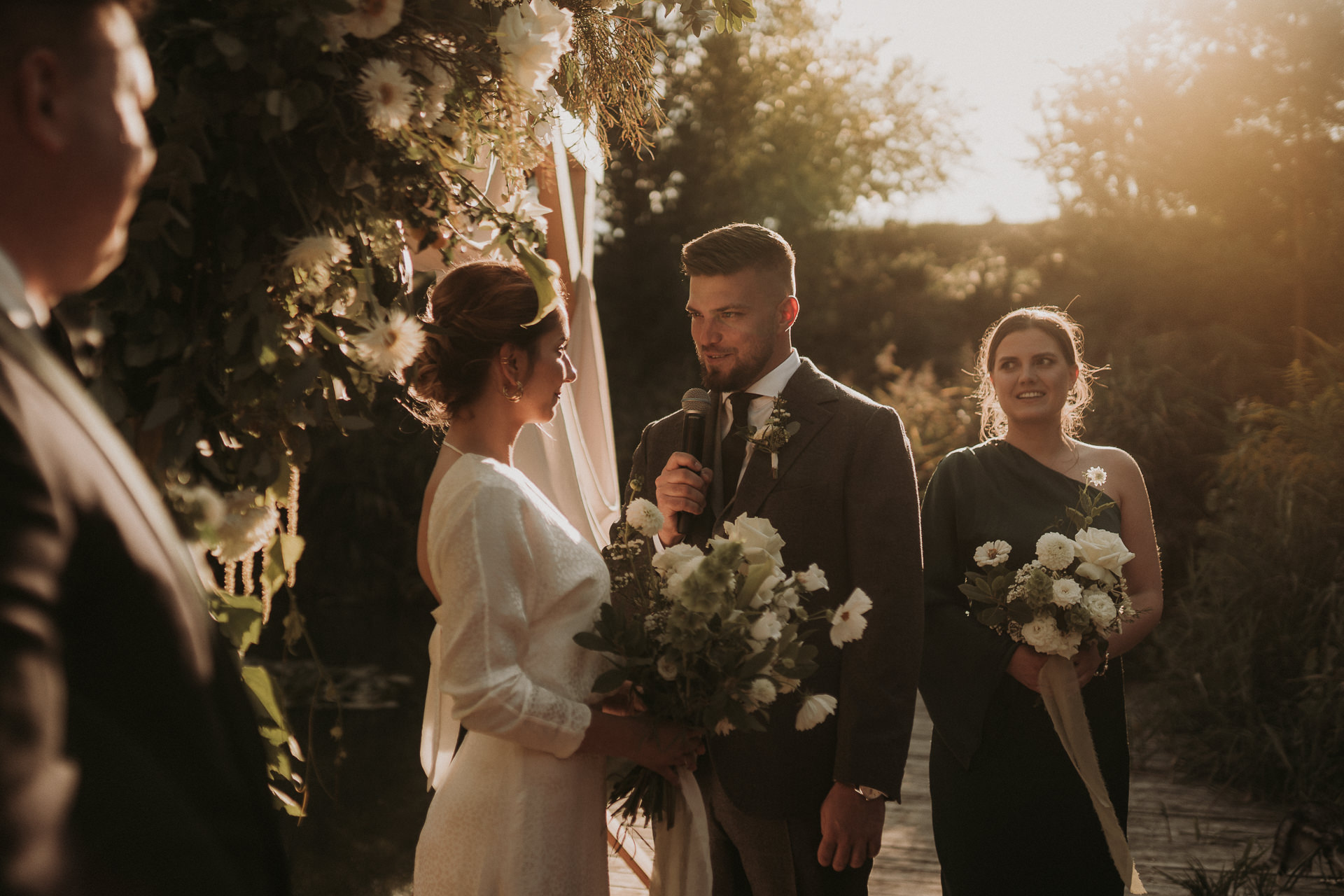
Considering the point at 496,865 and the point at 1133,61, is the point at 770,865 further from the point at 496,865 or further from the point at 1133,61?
the point at 1133,61

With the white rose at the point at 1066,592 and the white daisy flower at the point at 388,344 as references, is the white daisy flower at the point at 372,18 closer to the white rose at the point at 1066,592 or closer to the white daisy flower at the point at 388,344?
the white daisy flower at the point at 388,344

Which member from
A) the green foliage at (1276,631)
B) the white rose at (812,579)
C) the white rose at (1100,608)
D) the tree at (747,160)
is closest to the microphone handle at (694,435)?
the white rose at (812,579)

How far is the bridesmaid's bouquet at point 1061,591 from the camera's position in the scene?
2.84 meters

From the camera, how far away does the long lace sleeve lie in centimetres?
180

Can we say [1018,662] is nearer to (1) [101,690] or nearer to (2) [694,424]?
(2) [694,424]

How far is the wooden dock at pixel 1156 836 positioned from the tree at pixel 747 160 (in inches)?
150

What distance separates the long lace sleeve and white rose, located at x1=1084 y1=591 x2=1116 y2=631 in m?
1.60

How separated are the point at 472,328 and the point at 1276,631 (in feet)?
19.3

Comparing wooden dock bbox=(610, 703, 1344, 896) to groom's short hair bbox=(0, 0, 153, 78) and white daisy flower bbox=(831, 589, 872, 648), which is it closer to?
white daisy flower bbox=(831, 589, 872, 648)

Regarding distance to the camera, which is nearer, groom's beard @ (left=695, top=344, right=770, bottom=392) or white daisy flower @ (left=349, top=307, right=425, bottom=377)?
white daisy flower @ (left=349, top=307, right=425, bottom=377)

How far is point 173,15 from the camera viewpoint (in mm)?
1300

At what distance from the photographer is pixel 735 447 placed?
266 centimetres

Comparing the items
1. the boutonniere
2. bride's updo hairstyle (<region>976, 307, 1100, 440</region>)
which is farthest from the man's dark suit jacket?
bride's updo hairstyle (<region>976, 307, 1100, 440</region>)

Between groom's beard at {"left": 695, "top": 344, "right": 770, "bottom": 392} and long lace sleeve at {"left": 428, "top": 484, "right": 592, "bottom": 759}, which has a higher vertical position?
groom's beard at {"left": 695, "top": 344, "right": 770, "bottom": 392}
